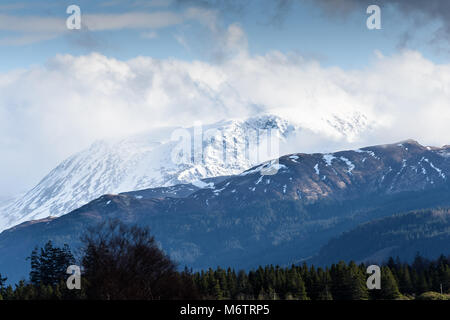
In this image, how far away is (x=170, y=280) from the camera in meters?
131

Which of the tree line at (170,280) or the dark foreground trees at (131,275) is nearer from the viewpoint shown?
the dark foreground trees at (131,275)

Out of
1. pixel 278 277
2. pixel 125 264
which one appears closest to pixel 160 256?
pixel 125 264

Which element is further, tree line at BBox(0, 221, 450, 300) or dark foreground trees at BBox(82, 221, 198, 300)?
tree line at BBox(0, 221, 450, 300)

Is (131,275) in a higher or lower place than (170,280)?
higher

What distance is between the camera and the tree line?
4966 inches

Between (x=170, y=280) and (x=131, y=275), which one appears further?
(x=170, y=280)

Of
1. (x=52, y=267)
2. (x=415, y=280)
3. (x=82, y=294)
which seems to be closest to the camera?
(x=82, y=294)

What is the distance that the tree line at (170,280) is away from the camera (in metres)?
126
